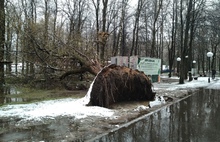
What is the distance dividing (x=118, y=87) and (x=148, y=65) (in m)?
9.19

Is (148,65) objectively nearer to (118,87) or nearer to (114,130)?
(118,87)

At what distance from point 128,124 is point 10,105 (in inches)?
184

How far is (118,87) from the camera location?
10195 mm

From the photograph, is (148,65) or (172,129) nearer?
(172,129)

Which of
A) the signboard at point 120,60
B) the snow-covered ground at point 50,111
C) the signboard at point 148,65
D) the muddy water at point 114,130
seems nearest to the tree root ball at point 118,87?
the snow-covered ground at point 50,111

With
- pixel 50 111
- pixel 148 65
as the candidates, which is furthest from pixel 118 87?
pixel 148 65

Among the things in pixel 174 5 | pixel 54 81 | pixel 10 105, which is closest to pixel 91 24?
pixel 174 5

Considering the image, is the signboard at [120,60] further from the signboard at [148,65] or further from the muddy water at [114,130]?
the muddy water at [114,130]

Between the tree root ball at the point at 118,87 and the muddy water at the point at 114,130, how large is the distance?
202 cm

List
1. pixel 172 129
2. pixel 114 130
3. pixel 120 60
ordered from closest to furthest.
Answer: pixel 114 130, pixel 172 129, pixel 120 60

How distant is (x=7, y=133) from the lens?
18.0 feet

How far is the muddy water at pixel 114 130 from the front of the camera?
209 inches

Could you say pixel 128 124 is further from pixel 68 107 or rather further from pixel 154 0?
pixel 154 0

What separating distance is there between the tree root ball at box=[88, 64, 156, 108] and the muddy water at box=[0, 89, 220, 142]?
2.02m
